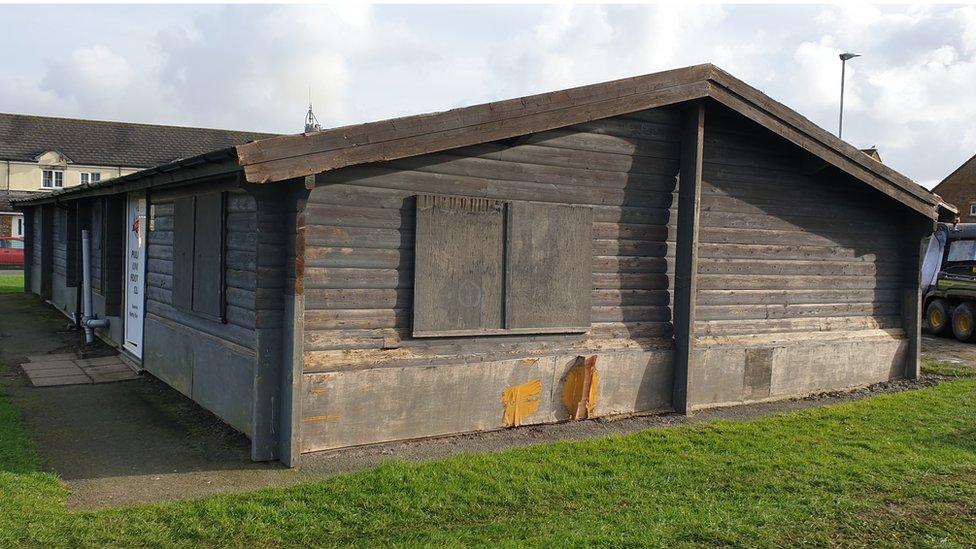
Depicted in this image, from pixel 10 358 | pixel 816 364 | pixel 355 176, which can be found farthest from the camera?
pixel 10 358

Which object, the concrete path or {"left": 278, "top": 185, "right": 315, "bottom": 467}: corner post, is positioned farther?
{"left": 278, "top": 185, "right": 315, "bottom": 467}: corner post

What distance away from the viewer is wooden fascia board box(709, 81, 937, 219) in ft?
30.2

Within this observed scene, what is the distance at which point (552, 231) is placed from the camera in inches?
327

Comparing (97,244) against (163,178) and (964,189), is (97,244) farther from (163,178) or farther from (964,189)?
(964,189)

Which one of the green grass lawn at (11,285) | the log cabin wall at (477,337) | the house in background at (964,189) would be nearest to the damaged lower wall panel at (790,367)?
the log cabin wall at (477,337)

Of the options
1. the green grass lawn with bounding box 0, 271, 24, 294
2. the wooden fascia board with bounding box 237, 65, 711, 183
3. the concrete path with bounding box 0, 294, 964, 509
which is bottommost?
the concrete path with bounding box 0, 294, 964, 509

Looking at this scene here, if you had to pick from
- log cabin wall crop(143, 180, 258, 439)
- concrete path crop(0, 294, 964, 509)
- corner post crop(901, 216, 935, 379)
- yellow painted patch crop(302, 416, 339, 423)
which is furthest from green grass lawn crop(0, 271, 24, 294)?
corner post crop(901, 216, 935, 379)

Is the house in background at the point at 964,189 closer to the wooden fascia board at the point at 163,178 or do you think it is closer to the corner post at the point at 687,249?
the corner post at the point at 687,249

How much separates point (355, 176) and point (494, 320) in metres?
2.06

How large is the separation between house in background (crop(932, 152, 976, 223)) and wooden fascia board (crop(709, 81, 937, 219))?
39807mm

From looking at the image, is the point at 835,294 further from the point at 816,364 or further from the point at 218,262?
the point at 218,262

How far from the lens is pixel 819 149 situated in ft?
32.3

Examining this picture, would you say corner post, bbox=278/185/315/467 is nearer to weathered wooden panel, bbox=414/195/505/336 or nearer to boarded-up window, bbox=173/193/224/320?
weathered wooden panel, bbox=414/195/505/336

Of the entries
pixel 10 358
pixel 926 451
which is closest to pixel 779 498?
pixel 926 451
